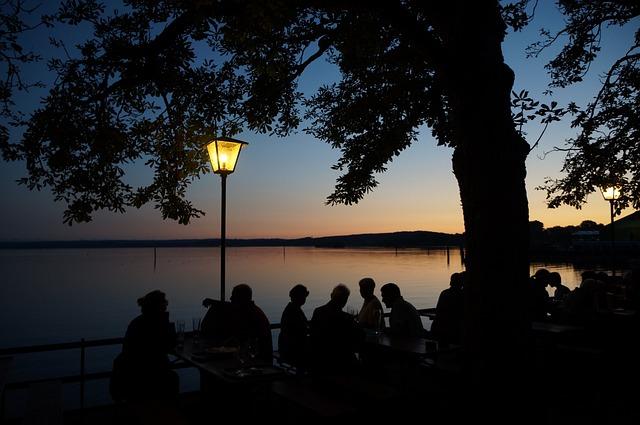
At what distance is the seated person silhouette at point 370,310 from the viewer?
8.25 metres

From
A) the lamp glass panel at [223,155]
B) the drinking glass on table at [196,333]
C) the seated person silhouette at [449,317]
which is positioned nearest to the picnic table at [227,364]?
the drinking glass on table at [196,333]

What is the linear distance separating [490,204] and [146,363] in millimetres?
4332

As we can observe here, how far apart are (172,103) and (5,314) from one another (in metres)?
35.8

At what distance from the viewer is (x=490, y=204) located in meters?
4.22

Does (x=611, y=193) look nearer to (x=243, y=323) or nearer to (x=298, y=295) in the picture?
(x=298, y=295)

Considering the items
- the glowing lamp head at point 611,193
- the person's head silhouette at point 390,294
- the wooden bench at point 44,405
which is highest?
the glowing lamp head at point 611,193

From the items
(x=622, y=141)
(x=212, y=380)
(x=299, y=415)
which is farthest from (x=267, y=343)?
(x=622, y=141)

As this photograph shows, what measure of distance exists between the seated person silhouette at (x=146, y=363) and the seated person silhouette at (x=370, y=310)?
3.67 metres

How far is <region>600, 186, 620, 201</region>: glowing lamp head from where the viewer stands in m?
13.5

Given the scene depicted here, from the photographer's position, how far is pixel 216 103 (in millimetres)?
7688

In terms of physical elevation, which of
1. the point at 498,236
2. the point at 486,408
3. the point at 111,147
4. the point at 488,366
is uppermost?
the point at 111,147

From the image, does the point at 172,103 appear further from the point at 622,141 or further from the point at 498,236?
the point at 622,141

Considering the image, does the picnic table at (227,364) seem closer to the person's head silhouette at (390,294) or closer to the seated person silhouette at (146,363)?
the seated person silhouette at (146,363)

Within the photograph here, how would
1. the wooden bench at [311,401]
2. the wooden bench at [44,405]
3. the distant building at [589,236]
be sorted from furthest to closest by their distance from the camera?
the distant building at [589,236] → the wooden bench at [44,405] → the wooden bench at [311,401]
